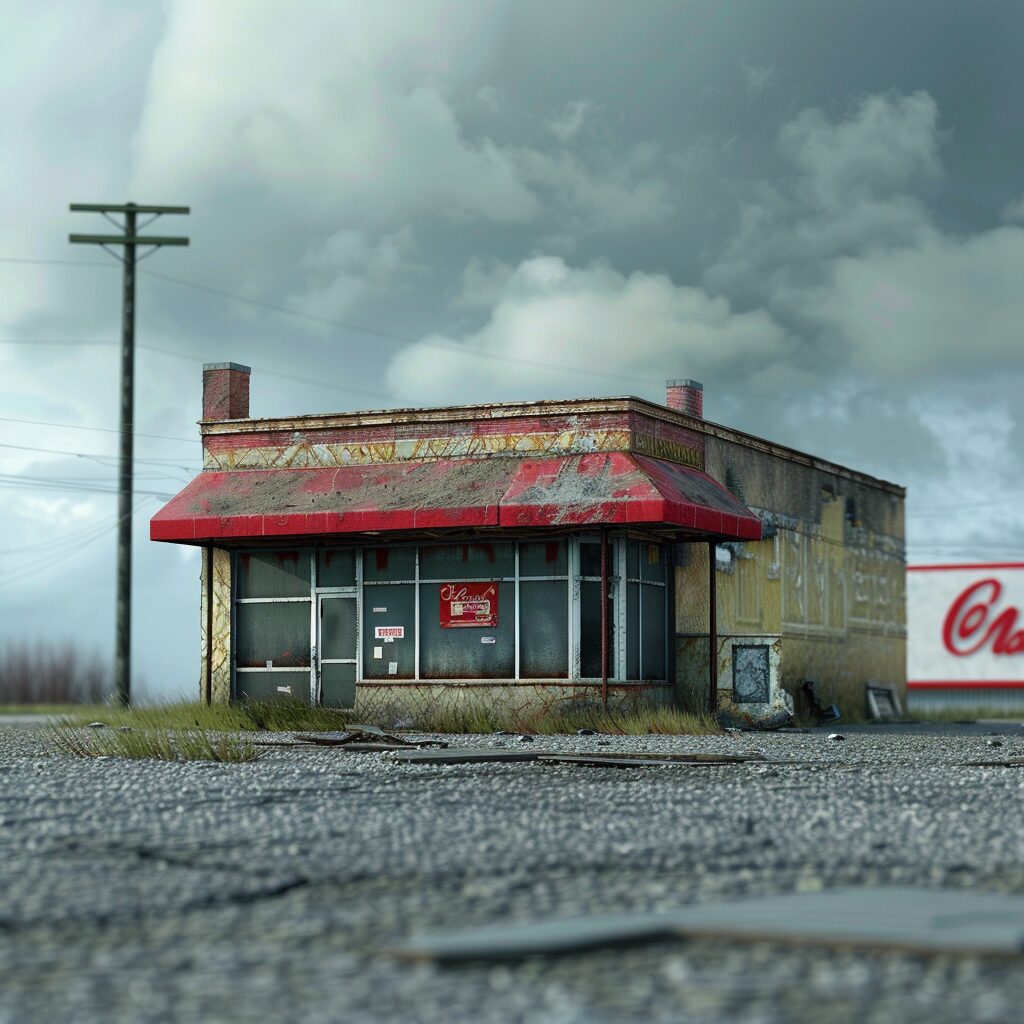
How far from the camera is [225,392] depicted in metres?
27.1

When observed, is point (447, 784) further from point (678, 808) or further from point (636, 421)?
point (636, 421)

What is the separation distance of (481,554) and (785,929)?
18.7 meters

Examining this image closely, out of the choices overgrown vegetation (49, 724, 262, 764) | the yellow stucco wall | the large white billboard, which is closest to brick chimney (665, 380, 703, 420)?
the yellow stucco wall

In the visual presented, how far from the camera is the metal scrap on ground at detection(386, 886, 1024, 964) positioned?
5059mm

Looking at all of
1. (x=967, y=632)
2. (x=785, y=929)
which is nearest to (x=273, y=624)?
(x=785, y=929)

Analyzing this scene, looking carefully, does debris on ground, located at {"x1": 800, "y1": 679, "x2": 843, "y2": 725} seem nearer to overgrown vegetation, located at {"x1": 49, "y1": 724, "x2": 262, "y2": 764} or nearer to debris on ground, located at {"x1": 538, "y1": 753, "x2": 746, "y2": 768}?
overgrown vegetation, located at {"x1": 49, "y1": 724, "x2": 262, "y2": 764}

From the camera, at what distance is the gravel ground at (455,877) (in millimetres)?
4586

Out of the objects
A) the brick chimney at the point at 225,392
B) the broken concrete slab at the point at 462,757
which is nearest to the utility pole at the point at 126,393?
the brick chimney at the point at 225,392

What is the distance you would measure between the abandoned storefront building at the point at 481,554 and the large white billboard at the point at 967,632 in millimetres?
17969

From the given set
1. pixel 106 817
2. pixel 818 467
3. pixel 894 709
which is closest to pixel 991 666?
pixel 894 709

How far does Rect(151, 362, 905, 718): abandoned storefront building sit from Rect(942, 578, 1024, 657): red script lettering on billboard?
1817cm

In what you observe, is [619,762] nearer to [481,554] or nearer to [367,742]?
[367,742]

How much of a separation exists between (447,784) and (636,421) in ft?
41.6

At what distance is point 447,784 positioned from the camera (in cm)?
1168
